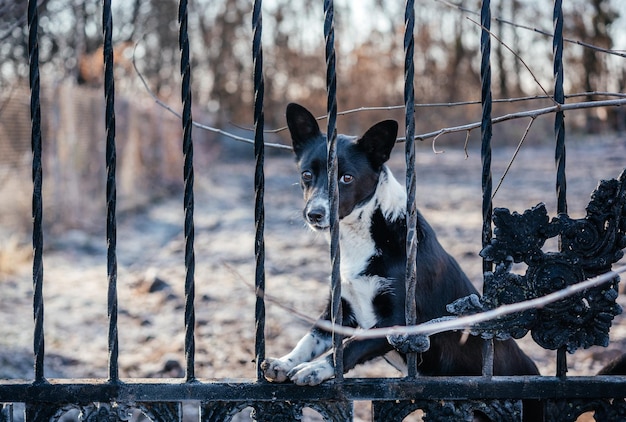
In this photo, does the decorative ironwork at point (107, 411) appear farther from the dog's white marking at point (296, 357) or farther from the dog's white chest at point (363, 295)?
the dog's white chest at point (363, 295)

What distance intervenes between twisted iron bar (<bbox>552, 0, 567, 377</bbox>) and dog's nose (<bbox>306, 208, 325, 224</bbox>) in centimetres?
109

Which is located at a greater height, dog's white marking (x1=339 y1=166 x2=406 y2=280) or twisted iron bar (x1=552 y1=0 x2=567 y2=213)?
twisted iron bar (x1=552 y1=0 x2=567 y2=213)

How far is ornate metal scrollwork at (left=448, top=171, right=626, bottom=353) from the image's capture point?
197 cm

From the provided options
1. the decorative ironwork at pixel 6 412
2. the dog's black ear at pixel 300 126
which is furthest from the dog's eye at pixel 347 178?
the decorative ironwork at pixel 6 412

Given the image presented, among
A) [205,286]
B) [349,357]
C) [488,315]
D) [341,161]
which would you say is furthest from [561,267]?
[205,286]

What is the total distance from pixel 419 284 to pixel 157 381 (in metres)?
0.97

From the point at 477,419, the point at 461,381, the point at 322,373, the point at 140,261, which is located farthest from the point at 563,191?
the point at 140,261

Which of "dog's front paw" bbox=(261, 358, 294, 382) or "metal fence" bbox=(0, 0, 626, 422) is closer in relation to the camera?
"metal fence" bbox=(0, 0, 626, 422)

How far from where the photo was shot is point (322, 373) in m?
2.10

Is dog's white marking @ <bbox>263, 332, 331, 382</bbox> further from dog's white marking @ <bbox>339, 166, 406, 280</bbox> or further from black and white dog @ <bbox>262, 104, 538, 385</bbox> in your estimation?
dog's white marking @ <bbox>339, 166, 406, 280</bbox>

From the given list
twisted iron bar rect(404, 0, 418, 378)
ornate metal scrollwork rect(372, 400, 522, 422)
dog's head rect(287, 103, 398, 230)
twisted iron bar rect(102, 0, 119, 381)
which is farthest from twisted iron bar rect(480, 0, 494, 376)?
twisted iron bar rect(102, 0, 119, 381)

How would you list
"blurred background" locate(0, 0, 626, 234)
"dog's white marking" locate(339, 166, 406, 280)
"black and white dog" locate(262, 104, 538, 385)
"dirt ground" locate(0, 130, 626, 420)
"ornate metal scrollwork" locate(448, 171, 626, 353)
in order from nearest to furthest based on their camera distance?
1. "ornate metal scrollwork" locate(448, 171, 626, 353)
2. "black and white dog" locate(262, 104, 538, 385)
3. "dog's white marking" locate(339, 166, 406, 280)
4. "dirt ground" locate(0, 130, 626, 420)
5. "blurred background" locate(0, 0, 626, 234)

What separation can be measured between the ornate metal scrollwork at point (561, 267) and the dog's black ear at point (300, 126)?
3.75ft

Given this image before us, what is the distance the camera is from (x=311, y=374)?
206 cm
